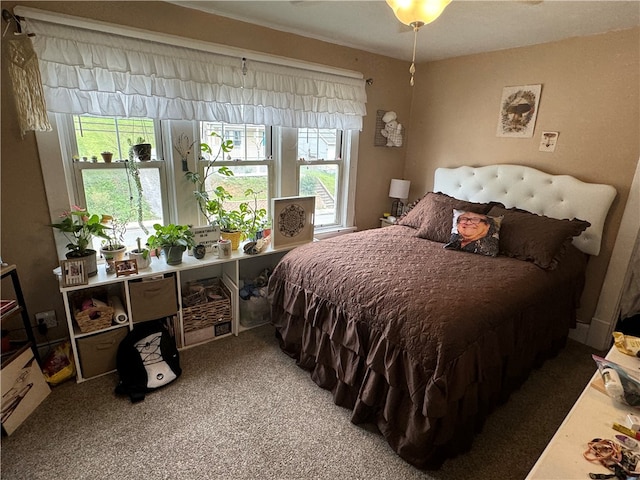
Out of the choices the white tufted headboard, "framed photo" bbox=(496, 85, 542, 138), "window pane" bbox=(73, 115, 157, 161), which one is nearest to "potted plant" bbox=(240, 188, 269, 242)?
"window pane" bbox=(73, 115, 157, 161)

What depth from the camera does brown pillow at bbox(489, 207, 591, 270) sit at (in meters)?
2.30

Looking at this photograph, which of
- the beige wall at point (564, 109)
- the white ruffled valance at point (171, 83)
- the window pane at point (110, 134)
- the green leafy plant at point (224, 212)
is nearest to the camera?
the white ruffled valance at point (171, 83)

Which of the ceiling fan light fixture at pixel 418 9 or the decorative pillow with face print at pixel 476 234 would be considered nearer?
the ceiling fan light fixture at pixel 418 9

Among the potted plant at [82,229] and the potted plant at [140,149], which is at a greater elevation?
the potted plant at [140,149]

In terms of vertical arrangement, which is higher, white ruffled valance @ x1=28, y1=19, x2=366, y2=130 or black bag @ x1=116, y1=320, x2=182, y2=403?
white ruffled valance @ x1=28, y1=19, x2=366, y2=130

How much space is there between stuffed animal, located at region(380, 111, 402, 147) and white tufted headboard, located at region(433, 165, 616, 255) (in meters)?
0.53

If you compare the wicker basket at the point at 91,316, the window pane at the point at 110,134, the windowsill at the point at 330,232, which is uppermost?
the window pane at the point at 110,134

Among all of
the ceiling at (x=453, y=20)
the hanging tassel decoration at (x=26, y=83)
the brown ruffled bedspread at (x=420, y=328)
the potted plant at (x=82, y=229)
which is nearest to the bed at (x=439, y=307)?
the brown ruffled bedspread at (x=420, y=328)

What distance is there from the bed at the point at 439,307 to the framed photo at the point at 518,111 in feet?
1.03

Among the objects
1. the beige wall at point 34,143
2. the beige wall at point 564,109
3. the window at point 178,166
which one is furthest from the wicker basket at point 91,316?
the beige wall at point 564,109

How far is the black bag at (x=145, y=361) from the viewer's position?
6.75 ft

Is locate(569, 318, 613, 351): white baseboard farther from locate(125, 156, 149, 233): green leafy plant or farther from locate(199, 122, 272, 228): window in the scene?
locate(125, 156, 149, 233): green leafy plant

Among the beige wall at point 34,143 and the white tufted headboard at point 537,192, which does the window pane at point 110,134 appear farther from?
the white tufted headboard at point 537,192

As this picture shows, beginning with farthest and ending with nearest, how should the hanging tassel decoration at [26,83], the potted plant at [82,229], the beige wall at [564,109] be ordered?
the beige wall at [564,109]
the potted plant at [82,229]
the hanging tassel decoration at [26,83]
